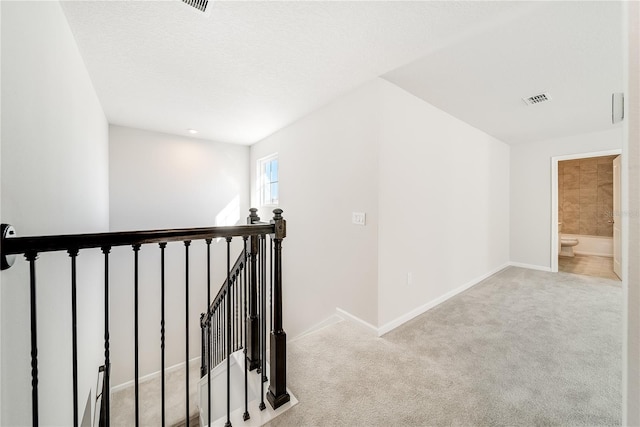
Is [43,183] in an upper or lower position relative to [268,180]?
lower

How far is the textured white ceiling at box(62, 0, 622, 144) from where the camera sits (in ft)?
5.18

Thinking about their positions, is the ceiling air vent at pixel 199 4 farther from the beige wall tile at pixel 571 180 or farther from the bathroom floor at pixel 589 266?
the beige wall tile at pixel 571 180

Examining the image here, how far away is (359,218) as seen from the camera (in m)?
2.49

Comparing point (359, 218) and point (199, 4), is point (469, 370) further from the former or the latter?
point (199, 4)

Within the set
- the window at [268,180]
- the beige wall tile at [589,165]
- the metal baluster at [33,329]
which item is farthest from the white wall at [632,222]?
the beige wall tile at [589,165]

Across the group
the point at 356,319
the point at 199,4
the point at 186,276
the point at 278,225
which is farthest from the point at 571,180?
the point at 186,276

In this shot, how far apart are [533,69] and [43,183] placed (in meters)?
3.65

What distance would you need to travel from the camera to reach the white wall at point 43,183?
0.97m

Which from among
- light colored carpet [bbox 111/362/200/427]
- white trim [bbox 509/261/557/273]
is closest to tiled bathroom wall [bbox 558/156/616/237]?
white trim [bbox 509/261/557/273]

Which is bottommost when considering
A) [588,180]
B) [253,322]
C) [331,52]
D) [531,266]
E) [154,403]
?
[154,403]

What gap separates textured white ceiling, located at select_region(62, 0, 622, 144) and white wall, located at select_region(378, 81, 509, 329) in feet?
1.07

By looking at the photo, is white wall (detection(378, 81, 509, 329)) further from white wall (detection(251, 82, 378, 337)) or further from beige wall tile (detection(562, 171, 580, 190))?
beige wall tile (detection(562, 171, 580, 190))

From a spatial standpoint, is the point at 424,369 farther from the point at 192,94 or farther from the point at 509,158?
the point at 509,158

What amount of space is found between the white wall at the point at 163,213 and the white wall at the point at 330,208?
148 cm
